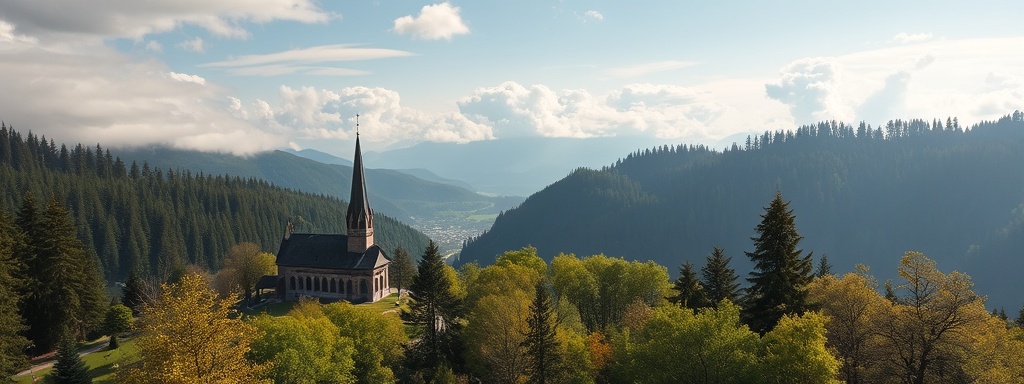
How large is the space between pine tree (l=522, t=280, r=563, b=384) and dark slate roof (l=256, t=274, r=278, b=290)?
54.6m

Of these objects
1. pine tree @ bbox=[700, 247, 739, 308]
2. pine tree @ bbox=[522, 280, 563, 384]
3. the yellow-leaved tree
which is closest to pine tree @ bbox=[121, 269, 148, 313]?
the yellow-leaved tree

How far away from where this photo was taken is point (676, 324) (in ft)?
111

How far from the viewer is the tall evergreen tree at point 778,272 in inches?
1432

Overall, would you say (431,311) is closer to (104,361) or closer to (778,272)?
(778,272)

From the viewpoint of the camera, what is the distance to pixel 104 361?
54.5 metres

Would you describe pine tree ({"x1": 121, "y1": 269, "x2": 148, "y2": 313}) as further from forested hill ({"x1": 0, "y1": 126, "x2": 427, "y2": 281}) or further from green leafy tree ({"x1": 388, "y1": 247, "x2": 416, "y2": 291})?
forested hill ({"x1": 0, "y1": 126, "x2": 427, "y2": 281})

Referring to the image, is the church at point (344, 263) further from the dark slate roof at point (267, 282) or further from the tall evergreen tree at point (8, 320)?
the tall evergreen tree at point (8, 320)

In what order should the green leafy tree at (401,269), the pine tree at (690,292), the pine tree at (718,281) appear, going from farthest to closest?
the green leafy tree at (401,269) < the pine tree at (718,281) < the pine tree at (690,292)

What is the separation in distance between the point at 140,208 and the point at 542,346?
149m

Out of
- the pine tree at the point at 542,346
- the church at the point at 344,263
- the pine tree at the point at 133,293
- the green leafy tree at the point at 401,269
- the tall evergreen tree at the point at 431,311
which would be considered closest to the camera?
the pine tree at the point at 542,346

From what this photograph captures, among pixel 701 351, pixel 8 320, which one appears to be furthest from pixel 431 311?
pixel 8 320

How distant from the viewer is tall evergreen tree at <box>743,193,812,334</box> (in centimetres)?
3638

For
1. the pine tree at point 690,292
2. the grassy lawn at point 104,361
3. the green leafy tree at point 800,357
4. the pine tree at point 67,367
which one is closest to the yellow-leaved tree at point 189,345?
the pine tree at point 67,367

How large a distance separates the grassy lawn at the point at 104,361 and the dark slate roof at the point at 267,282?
22.8 m
